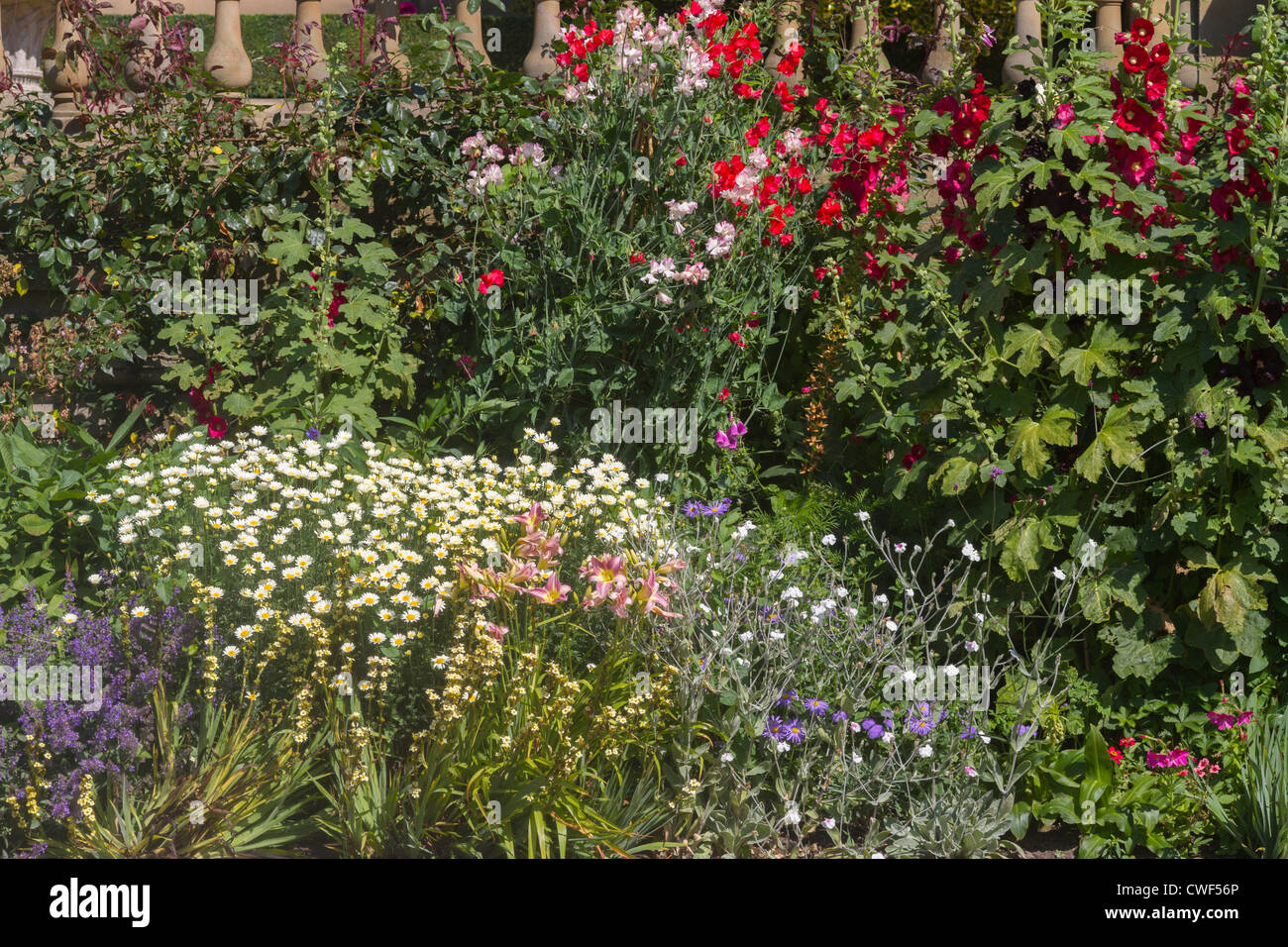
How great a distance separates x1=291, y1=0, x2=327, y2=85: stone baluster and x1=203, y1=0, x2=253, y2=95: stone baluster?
36cm

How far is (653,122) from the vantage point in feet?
17.4

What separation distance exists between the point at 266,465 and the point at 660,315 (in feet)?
5.63

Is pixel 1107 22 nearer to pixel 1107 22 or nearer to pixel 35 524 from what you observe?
pixel 1107 22

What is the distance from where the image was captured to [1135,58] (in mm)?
4047

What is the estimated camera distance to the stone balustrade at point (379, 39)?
6051mm

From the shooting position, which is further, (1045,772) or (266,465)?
(266,465)

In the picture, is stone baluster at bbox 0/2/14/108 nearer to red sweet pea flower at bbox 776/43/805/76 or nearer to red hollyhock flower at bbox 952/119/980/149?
red sweet pea flower at bbox 776/43/805/76

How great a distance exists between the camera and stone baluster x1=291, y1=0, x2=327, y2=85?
5.94 metres

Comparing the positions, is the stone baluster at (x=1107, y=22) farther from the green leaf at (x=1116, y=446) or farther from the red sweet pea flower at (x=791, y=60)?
the green leaf at (x=1116, y=446)

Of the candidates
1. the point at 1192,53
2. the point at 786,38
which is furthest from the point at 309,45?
the point at 1192,53

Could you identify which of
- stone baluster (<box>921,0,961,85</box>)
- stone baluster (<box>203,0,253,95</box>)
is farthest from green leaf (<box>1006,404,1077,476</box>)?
stone baluster (<box>203,0,253,95</box>)
